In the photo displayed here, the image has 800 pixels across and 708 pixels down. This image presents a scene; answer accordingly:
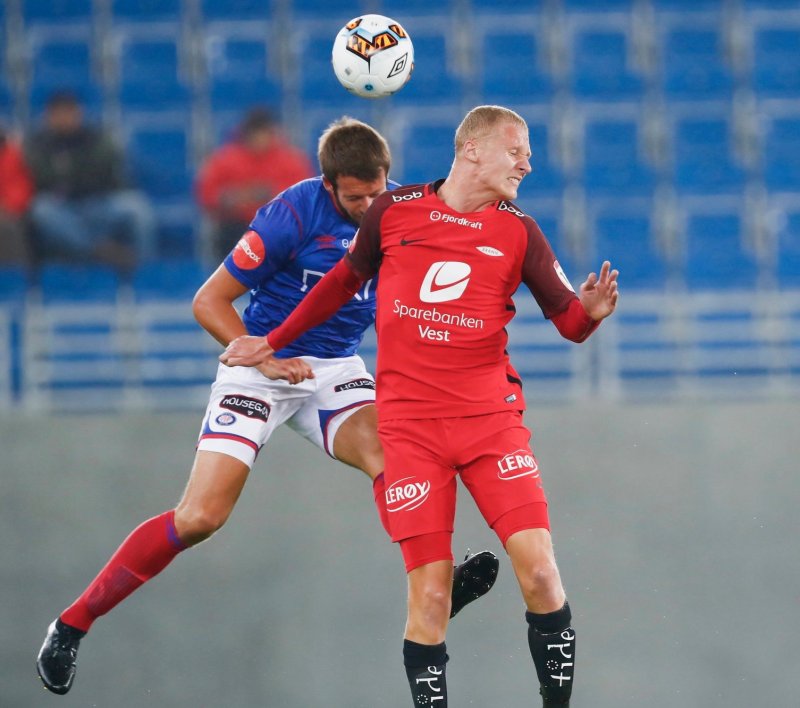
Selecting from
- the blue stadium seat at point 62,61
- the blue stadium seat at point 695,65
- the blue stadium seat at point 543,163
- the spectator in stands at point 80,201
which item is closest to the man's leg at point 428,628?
the spectator in stands at point 80,201

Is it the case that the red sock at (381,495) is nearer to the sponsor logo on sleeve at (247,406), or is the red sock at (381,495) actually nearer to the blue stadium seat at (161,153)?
the sponsor logo on sleeve at (247,406)

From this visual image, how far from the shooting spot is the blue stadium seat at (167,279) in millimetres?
10711

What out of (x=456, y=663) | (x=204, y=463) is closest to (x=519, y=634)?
(x=456, y=663)

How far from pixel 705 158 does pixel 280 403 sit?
6.29 meters

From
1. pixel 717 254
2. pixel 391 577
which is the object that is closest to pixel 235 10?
pixel 717 254

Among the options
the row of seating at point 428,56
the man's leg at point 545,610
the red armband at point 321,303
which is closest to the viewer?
the man's leg at point 545,610

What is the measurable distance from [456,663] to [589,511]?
128cm

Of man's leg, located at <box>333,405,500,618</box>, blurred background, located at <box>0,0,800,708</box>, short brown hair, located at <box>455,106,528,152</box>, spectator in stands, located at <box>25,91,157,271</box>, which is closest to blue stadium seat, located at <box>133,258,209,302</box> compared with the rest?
blurred background, located at <box>0,0,800,708</box>

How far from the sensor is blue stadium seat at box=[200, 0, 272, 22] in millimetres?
12172

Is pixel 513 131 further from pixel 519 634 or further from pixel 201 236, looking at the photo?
pixel 201 236

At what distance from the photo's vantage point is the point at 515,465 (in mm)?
5461

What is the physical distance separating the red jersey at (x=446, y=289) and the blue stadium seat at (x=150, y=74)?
21.4ft

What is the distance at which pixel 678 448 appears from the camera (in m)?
9.25

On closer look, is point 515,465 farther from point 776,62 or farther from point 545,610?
point 776,62
